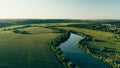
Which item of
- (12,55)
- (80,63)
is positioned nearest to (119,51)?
(80,63)

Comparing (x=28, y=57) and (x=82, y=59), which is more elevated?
(x=28, y=57)

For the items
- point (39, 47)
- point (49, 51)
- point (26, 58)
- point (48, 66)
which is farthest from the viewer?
point (39, 47)

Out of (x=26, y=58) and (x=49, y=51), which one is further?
(x=49, y=51)

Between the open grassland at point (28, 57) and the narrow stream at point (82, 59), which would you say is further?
the narrow stream at point (82, 59)

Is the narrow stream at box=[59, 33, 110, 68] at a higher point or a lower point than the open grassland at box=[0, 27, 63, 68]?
lower

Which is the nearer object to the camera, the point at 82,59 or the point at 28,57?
the point at 28,57

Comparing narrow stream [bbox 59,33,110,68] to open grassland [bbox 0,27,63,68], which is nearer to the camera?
open grassland [bbox 0,27,63,68]

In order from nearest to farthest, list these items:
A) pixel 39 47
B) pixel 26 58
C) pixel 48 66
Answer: pixel 48 66 → pixel 26 58 → pixel 39 47

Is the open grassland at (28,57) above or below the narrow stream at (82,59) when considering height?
above

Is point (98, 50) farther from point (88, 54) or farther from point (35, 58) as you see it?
point (35, 58)
